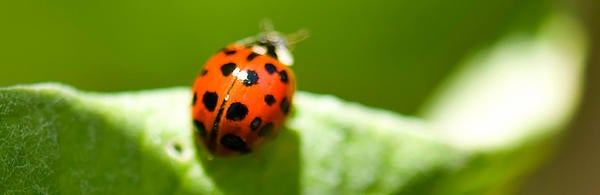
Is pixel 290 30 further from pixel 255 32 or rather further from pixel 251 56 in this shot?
pixel 251 56

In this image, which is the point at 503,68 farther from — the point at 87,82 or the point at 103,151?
the point at 103,151

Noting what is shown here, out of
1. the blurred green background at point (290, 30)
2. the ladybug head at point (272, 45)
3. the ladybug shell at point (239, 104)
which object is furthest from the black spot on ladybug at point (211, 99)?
the blurred green background at point (290, 30)

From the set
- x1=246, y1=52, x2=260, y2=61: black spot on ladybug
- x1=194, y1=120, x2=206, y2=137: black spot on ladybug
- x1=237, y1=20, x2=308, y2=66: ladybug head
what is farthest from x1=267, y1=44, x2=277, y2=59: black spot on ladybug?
x1=194, y1=120, x2=206, y2=137: black spot on ladybug

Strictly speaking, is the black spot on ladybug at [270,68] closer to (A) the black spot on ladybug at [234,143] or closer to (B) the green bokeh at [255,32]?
(A) the black spot on ladybug at [234,143]

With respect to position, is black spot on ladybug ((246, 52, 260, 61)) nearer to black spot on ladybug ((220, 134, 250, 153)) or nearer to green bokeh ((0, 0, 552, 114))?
black spot on ladybug ((220, 134, 250, 153))

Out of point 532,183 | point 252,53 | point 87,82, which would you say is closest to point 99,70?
point 87,82

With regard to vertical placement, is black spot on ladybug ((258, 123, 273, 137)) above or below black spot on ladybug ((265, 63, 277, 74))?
below

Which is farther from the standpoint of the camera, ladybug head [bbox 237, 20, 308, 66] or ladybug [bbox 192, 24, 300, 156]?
ladybug head [bbox 237, 20, 308, 66]
